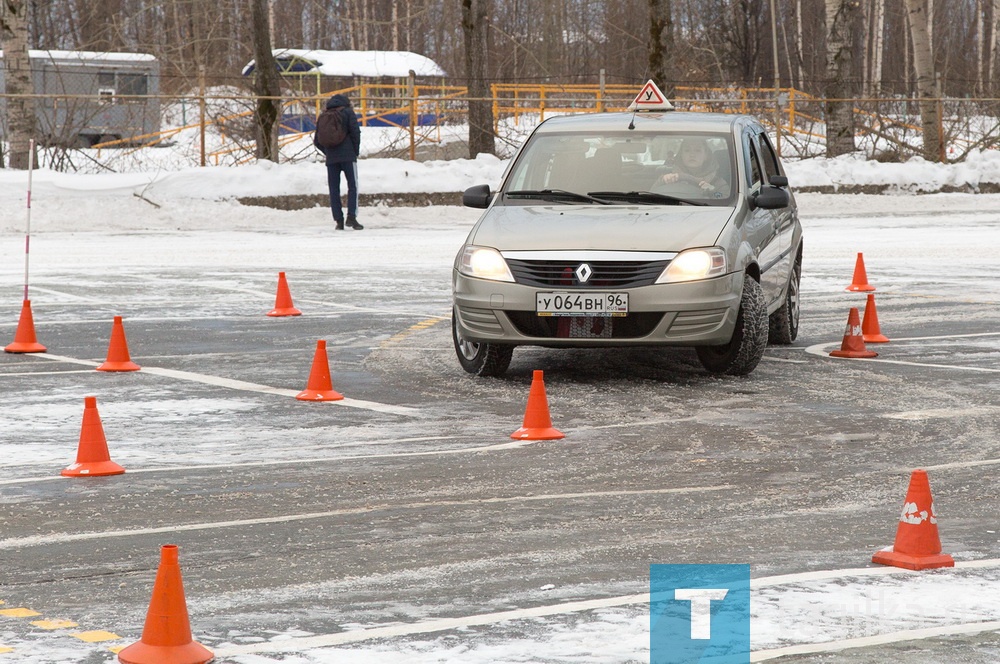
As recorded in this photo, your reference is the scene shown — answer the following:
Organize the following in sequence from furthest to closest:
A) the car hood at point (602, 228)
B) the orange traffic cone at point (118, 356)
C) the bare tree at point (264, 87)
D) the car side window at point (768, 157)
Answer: the bare tree at point (264, 87), the car side window at point (768, 157), the orange traffic cone at point (118, 356), the car hood at point (602, 228)

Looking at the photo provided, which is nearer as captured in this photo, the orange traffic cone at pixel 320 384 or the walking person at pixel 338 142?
the orange traffic cone at pixel 320 384

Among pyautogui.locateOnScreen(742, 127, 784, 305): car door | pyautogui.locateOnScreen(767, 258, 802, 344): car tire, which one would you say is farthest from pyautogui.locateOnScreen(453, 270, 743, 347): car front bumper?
pyautogui.locateOnScreen(767, 258, 802, 344): car tire

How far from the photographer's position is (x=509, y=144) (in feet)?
108

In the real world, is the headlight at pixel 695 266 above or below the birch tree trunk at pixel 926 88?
below

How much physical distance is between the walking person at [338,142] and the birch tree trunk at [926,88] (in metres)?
14.6

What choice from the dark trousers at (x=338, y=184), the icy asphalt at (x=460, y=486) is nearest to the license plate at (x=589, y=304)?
the icy asphalt at (x=460, y=486)

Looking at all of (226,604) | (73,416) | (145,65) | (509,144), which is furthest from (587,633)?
(145,65)

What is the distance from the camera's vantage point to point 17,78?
1104 inches

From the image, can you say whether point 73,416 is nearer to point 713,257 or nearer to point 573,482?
point 573,482

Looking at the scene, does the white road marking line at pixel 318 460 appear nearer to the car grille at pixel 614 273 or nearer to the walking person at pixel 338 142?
the car grille at pixel 614 273

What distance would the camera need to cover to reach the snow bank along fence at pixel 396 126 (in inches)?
1124

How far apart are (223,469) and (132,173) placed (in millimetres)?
20223

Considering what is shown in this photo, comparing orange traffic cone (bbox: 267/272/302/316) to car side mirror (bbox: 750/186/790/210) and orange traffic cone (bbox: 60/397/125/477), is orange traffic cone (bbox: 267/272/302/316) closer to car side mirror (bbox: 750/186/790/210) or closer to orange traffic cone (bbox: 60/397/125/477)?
car side mirror (bbox: 750/186/790/210)

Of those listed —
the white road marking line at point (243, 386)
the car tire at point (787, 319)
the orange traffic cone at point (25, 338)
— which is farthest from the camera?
the car tire at point (787, 319)
